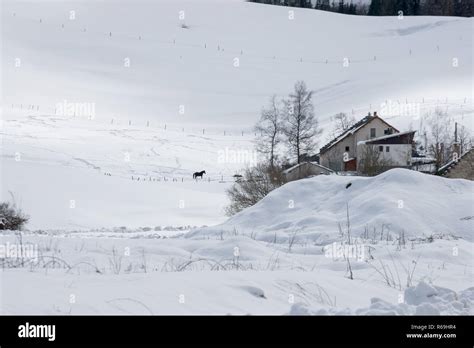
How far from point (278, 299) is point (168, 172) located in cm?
6005

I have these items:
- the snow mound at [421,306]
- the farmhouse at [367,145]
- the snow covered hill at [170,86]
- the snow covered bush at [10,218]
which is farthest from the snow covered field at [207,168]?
the farmhouse at [367,145]

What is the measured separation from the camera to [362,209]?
19.1m

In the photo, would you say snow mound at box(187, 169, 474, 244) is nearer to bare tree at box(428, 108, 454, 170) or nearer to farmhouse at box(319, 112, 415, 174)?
farmhouse at box(319, 112, 415, 174)

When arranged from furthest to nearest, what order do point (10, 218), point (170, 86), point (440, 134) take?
point (170, 86) < point (440, 134) < point (10, 218)

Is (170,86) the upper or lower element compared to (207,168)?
upper

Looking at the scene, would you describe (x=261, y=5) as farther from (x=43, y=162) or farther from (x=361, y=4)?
(x=43, y=162)

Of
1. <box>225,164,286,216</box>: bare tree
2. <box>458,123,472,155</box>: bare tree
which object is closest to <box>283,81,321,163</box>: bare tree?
<box>458,123,472,155</box>: bare tree

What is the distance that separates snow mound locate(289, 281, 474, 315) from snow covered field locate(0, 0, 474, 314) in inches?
1.0

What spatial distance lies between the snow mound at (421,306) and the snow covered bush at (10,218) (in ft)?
94.2

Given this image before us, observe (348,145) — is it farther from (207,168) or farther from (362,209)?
(362,209)

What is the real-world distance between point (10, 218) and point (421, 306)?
31081mm

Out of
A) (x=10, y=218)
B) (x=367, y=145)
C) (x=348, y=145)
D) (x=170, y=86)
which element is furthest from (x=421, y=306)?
(x=170, y=86)

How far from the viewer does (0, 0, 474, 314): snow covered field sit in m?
6.78
